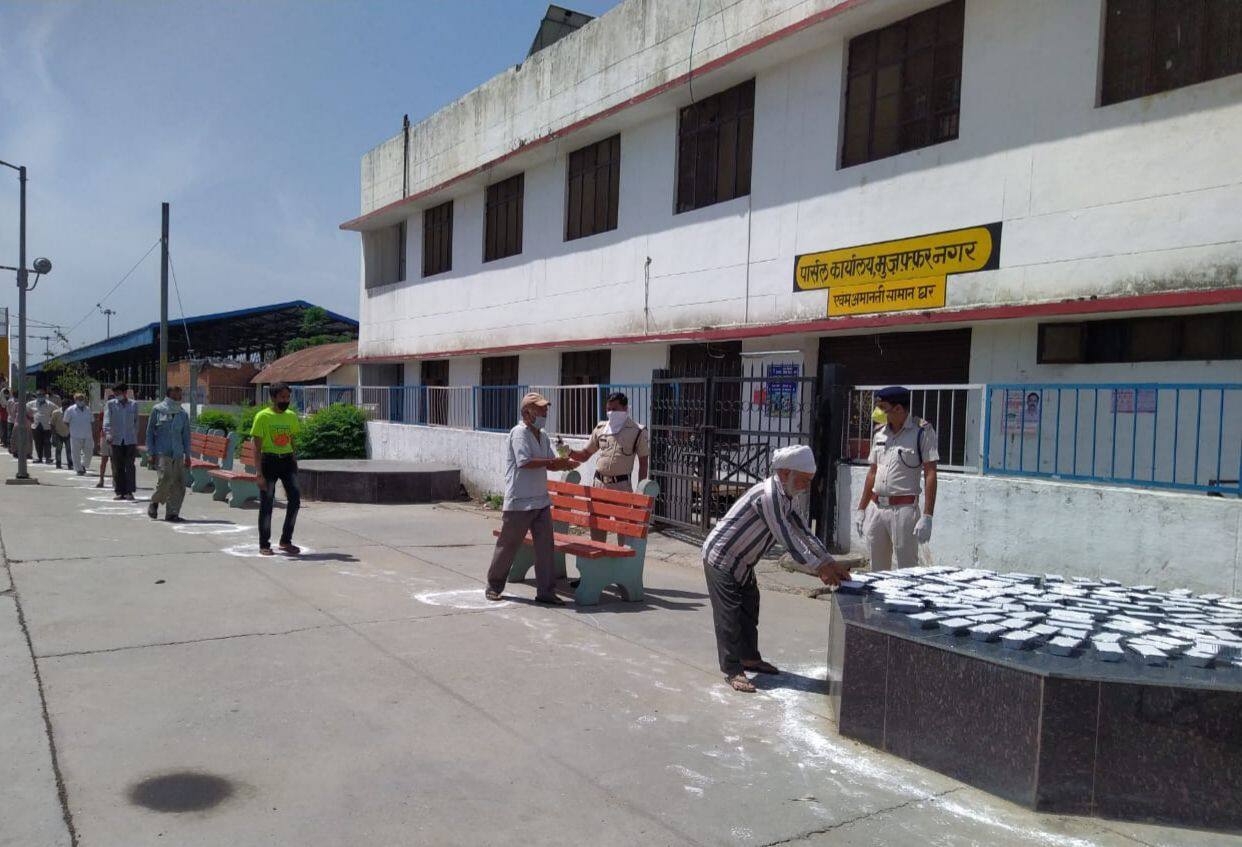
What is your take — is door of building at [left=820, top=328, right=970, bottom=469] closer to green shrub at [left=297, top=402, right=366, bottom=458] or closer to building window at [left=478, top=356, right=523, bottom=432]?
building window at [left=478, top=356, right=523, bottom=432]

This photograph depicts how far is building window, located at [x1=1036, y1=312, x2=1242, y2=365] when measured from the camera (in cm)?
789

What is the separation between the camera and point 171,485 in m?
11.0

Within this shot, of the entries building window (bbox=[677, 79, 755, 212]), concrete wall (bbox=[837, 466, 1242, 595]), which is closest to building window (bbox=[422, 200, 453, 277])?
building window (bbox=[677, 79, 755, 212])

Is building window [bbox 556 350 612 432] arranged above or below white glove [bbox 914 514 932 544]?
above

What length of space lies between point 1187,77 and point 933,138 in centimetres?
255

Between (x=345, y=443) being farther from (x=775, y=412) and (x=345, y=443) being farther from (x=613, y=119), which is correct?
(x=775, y=412)

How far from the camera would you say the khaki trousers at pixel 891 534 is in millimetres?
6375

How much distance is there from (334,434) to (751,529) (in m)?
16.0

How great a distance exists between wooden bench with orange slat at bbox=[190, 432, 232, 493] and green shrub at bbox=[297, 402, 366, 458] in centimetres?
431

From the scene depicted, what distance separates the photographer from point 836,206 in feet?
36.0

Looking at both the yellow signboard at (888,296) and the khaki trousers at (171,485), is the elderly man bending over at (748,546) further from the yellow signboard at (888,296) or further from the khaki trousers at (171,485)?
the khaki trousers at (171,485)

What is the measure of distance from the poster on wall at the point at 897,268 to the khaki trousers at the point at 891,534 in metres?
4.09

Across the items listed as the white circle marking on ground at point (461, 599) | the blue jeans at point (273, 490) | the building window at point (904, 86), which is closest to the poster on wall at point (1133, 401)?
the building window at point (904, 86)

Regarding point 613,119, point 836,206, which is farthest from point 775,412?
point 613,119
